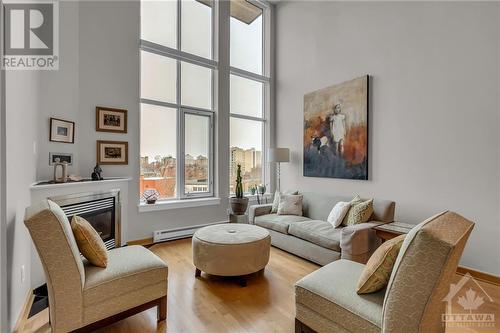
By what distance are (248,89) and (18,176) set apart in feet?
13.7

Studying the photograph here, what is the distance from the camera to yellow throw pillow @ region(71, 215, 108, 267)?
177cm

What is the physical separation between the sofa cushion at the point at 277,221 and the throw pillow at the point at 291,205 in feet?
0.36

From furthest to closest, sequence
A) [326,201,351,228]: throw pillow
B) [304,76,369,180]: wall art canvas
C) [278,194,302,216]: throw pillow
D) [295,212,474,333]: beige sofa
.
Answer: [278,194,302,216]: throw pillow, [304,76,369,180]: wall art canvas, [326,201,351,228]: throw pillow, [295,212,474,333]: beige sofa

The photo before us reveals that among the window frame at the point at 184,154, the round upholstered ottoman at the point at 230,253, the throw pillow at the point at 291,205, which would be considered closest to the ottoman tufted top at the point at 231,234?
the round upholstered ottoman at the point at 230,253

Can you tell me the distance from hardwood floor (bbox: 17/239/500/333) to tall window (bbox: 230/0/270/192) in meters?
2.44

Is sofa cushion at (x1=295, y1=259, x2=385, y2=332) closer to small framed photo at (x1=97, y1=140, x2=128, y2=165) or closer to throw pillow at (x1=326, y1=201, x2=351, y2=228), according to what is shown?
throw pillow at (x1=326, y1=201, x2=351, y2=228)

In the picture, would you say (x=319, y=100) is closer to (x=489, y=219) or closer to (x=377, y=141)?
(x=377, y=141)

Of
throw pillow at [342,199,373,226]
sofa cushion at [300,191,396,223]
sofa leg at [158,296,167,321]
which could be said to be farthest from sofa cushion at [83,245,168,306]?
sofa cushion at [300,191,396,223]

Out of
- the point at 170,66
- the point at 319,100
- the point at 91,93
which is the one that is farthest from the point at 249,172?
the point at 91,93

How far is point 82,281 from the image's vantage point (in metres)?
1.62

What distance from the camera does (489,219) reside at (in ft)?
8.75

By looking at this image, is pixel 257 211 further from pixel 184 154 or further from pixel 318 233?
pixel 184 154

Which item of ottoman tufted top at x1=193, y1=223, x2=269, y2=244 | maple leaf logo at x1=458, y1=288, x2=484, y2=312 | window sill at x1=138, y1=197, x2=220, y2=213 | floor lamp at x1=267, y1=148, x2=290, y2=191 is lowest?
maple leaf logo at x1=458, y1=288, x2=484, y2=312

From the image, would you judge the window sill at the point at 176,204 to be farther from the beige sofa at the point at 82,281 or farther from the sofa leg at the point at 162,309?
the sofa leg at the point at 162,309
